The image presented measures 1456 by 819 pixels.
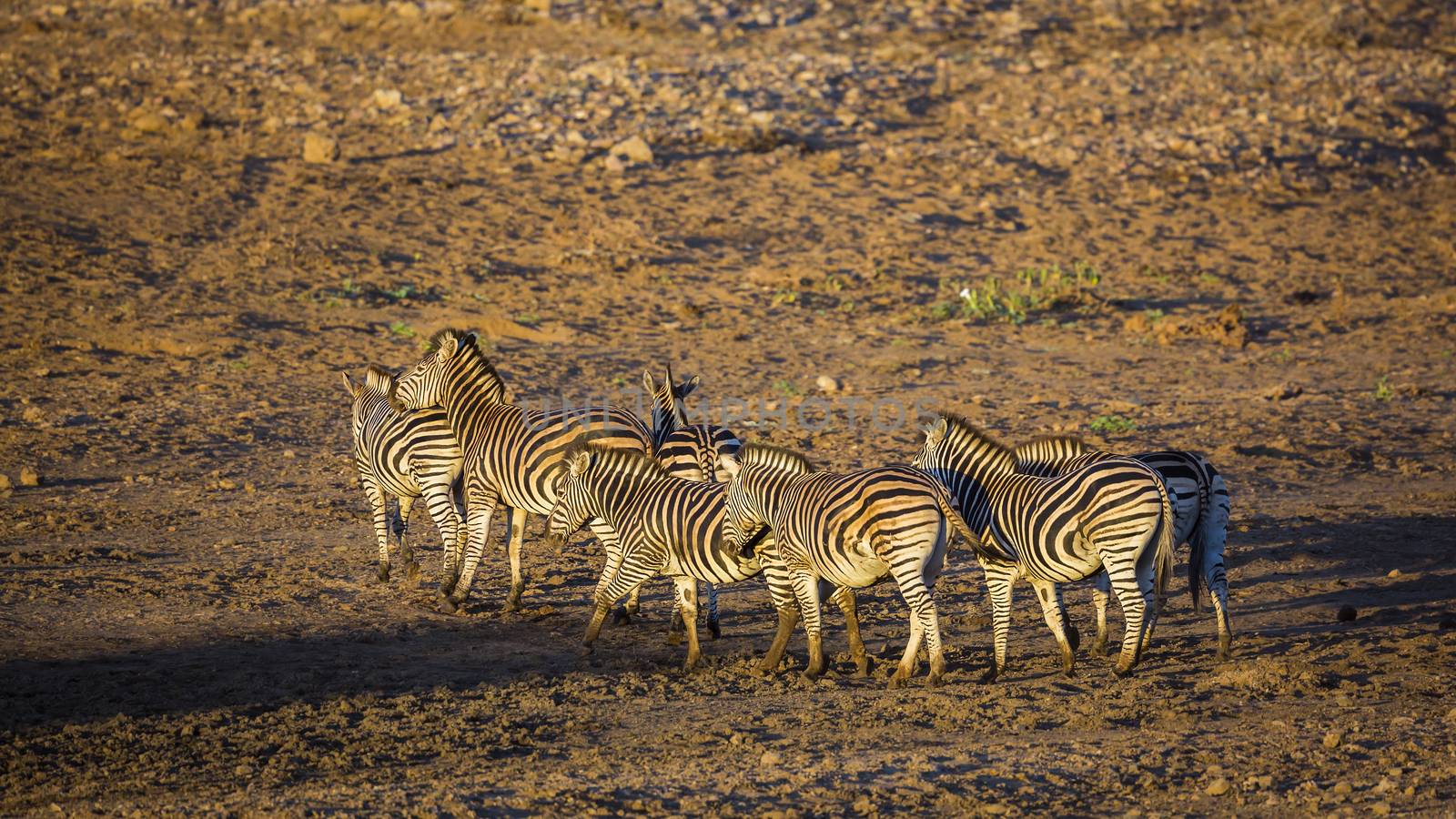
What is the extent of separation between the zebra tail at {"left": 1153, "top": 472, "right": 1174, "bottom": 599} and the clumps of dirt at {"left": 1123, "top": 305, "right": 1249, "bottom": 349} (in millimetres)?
8841

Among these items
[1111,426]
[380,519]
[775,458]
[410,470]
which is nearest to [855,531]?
[775,458]

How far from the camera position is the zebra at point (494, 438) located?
914 centimetres

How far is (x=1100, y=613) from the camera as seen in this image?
27.6 ft

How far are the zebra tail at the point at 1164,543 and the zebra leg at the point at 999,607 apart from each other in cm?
77

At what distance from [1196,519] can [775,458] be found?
8.28 feet

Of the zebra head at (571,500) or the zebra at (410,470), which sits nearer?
the zebra head at (571,500)

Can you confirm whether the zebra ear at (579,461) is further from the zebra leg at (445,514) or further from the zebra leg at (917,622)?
the zebra leg at (917,622)

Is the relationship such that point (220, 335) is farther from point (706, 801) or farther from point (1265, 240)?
point (1265, 240)

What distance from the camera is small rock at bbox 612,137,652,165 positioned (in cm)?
1992

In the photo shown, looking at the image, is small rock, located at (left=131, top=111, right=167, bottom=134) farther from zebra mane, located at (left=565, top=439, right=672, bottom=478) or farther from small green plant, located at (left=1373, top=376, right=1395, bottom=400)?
small green plant, located at (left=1373, top=376, right=1395, bottom=400)

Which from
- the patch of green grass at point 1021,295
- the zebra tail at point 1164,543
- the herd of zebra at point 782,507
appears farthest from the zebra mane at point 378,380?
the patch of green grass at point 1021,295

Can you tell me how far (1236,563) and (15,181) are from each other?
1477 cm

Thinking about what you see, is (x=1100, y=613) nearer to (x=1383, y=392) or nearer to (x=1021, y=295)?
(x=1383, y=392)

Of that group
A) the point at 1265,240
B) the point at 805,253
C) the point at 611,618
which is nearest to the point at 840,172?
the point at 805,253
